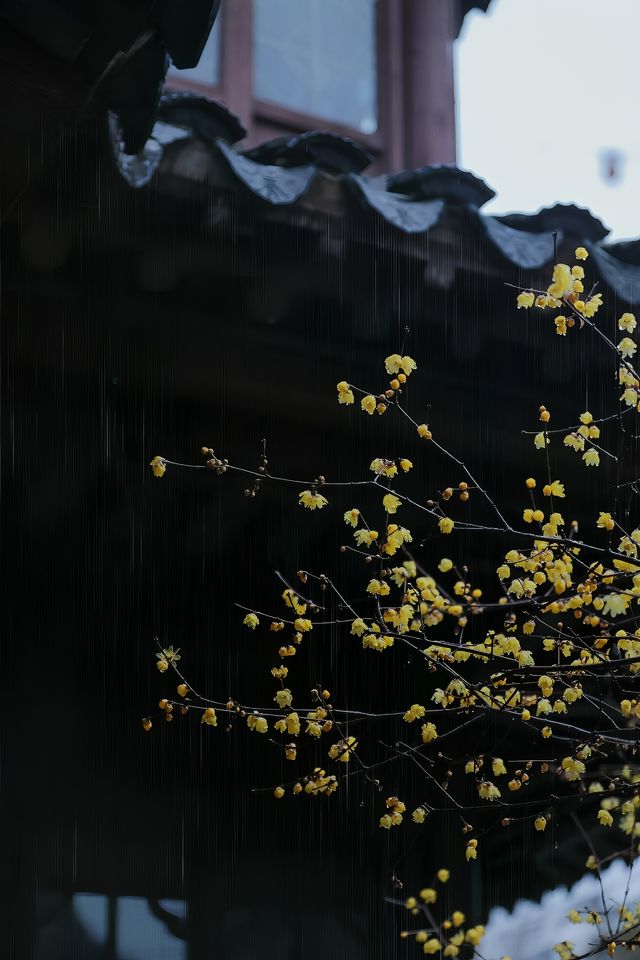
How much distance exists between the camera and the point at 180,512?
2.82 m

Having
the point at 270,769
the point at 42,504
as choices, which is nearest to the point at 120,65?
the point at 42,504

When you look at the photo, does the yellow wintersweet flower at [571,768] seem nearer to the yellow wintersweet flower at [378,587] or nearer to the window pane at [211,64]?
the yellow wintersweet flower at [378,587]

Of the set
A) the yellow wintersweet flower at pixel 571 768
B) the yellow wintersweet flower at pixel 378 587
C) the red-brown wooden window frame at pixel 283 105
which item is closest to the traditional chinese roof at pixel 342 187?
the red-brown wooden window frame at pixel 283 105

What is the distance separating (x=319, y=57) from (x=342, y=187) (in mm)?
1173

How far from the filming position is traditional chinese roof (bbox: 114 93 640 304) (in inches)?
88.7

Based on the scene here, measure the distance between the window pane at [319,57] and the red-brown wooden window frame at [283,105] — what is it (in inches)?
1.1

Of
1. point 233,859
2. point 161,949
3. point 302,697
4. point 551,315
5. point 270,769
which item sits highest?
point 551,315

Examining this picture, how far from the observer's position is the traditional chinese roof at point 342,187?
2.25 m

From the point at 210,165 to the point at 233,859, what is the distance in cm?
202

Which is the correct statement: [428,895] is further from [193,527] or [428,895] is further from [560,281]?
[560,281]

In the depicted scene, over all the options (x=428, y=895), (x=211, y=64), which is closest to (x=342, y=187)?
(x=211, y=64)

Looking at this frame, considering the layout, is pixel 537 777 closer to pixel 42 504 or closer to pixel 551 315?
pixel 551 315

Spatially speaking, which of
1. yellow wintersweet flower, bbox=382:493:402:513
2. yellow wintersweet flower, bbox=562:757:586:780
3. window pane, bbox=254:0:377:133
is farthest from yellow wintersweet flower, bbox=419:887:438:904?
window pane, bbox=254:0:377:133

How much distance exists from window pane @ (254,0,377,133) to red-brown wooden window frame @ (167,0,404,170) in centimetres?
3
